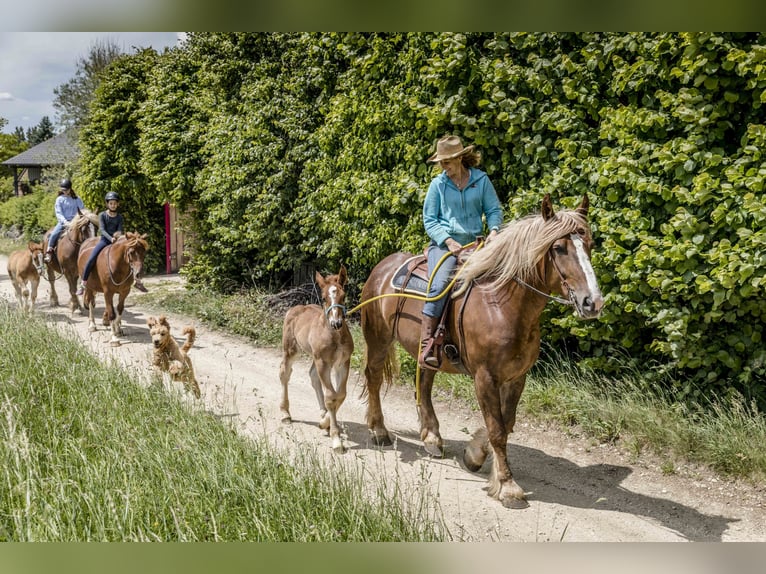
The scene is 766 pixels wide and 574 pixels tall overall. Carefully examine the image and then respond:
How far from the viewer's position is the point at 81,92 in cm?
2181

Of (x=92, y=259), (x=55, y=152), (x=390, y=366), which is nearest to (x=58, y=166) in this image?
(x=55, y=152)

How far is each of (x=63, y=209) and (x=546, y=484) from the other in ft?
39.3

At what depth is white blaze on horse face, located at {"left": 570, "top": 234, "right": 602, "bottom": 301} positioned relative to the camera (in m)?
4.44

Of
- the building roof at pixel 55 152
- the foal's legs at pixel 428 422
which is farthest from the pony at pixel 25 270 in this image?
the foal's legs at pixel 428 422

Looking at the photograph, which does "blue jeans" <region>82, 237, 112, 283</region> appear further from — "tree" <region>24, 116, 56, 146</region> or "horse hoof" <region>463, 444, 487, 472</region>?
"tree" <region>24, 116, 56, 146</region>

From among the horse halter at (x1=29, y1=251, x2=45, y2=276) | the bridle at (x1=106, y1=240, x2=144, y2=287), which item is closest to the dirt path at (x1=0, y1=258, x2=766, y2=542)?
the bridle at (x1=106, y1=240, x2=144, y2=287)

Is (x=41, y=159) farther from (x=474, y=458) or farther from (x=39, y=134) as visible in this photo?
(x=474, y=458)

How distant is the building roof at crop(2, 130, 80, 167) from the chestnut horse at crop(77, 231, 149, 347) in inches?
402

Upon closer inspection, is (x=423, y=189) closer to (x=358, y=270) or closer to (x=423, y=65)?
(x=423, y=65)

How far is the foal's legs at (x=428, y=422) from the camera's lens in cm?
609

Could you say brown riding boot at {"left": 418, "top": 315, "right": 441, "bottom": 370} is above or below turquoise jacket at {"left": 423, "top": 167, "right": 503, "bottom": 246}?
below

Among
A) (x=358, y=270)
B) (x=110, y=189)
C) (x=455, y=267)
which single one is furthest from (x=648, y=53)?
(x=110, y=189)

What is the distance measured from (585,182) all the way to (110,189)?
46.3ft

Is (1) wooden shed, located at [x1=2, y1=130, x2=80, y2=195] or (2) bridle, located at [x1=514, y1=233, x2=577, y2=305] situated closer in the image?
(2) bridle, located at [x1=514, y1=233, x2=577, y2=305]
